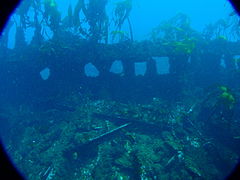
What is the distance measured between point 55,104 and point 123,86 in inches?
184

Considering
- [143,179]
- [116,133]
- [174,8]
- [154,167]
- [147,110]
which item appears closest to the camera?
[143,179]

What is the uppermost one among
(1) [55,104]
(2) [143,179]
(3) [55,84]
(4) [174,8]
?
(4) [174,8]

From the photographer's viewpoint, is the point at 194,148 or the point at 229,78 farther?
the point at 229,78

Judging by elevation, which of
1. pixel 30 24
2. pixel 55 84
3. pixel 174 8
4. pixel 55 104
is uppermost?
pixel 174 8

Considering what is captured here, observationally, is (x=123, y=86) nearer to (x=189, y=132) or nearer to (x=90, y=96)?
(x=90, y=96)

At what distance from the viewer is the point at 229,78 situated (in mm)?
17734

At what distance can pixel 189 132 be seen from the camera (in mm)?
12055

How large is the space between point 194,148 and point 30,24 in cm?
1556

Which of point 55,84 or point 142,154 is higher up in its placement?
point 55,84

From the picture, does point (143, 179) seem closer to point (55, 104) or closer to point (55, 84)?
point (55, 104)

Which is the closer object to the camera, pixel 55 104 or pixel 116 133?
pixel 116 133

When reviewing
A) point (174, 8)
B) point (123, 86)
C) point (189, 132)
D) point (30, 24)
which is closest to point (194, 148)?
point (189, 132)

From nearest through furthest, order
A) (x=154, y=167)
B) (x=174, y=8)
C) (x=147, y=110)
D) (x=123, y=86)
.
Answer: (x=154, y=167), (x=147, y=110), (x=123, y=86), (x=174, y=8)

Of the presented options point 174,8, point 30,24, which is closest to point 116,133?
point 30,24
